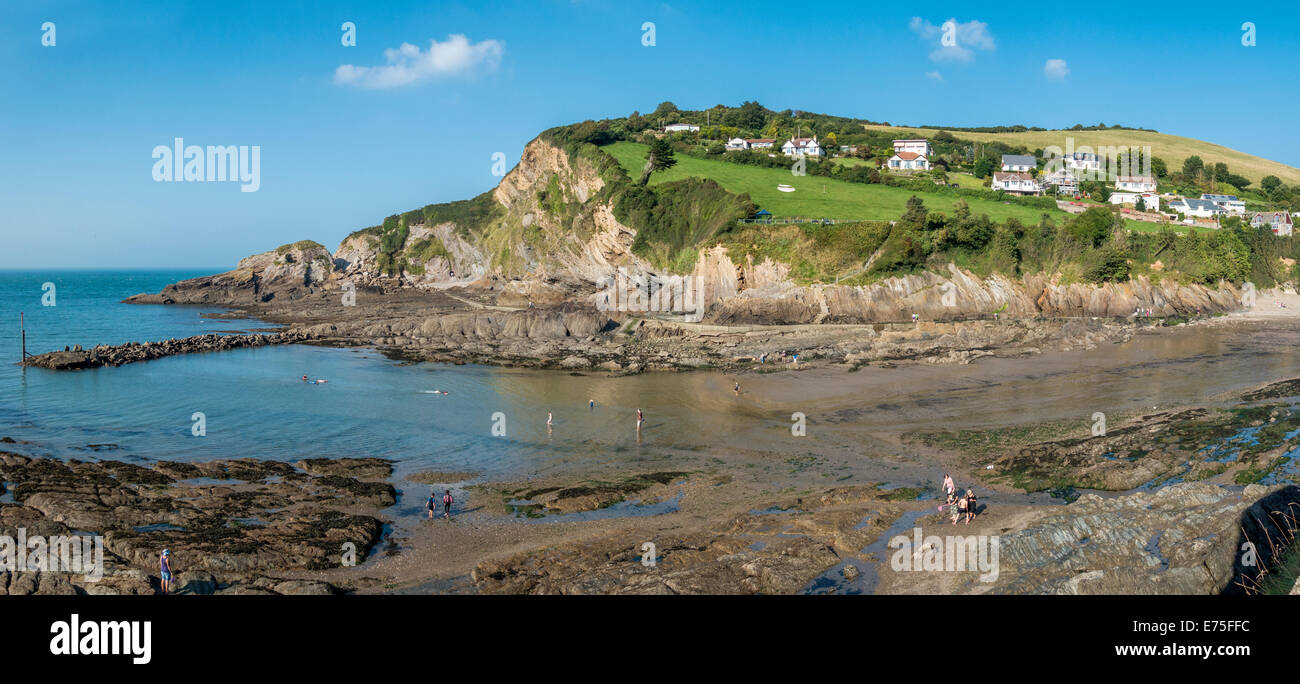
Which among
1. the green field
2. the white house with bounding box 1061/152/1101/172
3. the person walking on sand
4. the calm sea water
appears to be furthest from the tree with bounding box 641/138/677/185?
the person walking on sand

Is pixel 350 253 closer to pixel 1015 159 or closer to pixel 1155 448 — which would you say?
pixel 1015 159

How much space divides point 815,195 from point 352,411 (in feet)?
149

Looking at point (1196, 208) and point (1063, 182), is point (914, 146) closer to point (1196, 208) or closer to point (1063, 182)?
point (1063, 182)

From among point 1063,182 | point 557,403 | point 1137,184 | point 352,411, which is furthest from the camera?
point 1137,184

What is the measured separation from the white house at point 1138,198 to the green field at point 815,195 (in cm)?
1524

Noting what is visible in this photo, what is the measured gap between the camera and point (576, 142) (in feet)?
272

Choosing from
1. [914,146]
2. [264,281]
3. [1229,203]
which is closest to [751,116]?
[914,146]

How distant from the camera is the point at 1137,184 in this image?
7981 cm

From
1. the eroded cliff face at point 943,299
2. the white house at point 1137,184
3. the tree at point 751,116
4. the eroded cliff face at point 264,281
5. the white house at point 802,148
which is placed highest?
the tree at point 751,116

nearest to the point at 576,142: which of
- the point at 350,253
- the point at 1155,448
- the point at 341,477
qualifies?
the point at 350,253

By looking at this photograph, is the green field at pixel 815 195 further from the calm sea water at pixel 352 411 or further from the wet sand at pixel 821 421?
the calm sea water at pixel 352 411

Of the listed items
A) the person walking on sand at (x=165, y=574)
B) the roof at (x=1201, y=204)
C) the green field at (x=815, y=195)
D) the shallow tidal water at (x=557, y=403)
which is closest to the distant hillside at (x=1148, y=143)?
the roof at (x=1201, y=204)

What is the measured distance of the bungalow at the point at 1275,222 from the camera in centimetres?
6451

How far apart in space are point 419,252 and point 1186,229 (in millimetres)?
89232
